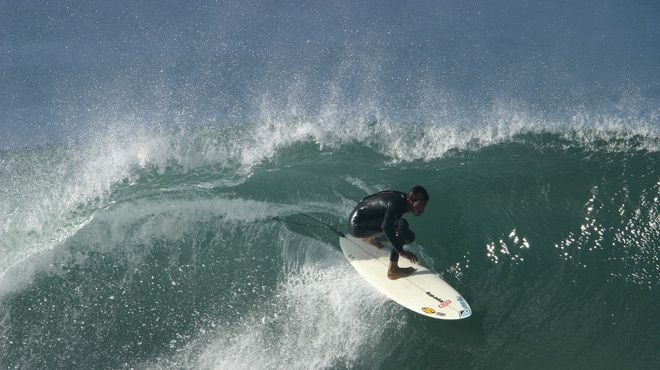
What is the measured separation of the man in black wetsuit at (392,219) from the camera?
6947 millimetres

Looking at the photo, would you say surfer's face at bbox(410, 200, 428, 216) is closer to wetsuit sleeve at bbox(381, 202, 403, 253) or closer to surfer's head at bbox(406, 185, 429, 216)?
surfer's head at bbox(406, 185, 429, 216)

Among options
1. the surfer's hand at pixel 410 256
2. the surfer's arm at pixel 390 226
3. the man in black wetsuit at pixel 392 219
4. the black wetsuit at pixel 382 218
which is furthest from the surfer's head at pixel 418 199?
the surfer's hand at pixel 410 256

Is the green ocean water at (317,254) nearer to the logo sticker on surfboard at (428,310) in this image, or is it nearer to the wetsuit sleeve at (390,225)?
the logo sticker on surfboard at (428,310)

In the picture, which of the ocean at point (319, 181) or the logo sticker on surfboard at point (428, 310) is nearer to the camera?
the logo sticker on surfboard at point (428, 310)

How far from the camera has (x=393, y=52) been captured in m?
13.0

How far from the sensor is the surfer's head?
6832 millimetres

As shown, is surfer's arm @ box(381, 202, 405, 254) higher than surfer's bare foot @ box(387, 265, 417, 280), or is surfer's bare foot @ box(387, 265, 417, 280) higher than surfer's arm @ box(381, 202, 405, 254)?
surfer's arm @ box(381, 202, 405, 254)

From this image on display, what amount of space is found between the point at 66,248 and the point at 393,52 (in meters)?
7.95

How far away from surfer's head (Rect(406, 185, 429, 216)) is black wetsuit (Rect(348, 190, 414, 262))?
0.13 m

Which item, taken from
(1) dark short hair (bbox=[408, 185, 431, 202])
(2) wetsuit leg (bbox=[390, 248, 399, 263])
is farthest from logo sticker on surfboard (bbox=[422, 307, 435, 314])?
(1) dark short hair (bbox=[408, 185, 431, 202])

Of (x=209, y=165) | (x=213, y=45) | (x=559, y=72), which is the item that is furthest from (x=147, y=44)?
(x=559, y=72)

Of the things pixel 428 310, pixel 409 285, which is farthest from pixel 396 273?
pixel 428 310

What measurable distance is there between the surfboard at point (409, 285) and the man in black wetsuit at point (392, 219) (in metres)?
0.14

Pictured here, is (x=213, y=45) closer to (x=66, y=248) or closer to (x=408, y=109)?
(x=408, y=109)
